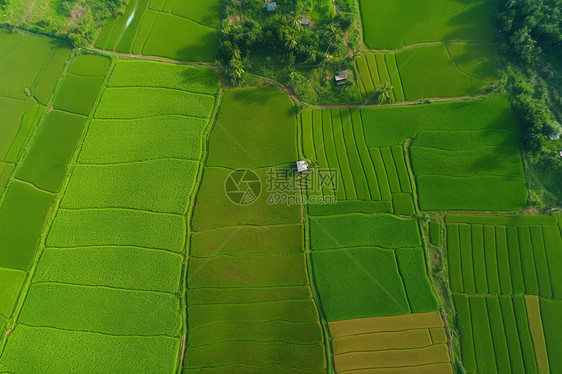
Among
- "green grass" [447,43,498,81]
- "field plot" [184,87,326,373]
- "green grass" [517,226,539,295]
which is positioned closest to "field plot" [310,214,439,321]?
"field plot" [184,87,326,373]

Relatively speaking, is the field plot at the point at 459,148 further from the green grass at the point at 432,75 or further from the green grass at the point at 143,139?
the green grass at the point at 143,139

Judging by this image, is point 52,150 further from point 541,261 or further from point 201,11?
point 541,261

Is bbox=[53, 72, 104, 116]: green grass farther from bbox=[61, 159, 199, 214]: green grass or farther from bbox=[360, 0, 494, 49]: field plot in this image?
bbox=[360, 0, 494, 49]: field plot

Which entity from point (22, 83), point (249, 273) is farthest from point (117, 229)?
point (22, 83)

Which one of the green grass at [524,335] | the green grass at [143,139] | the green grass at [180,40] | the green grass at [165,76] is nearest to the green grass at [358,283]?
→ the green grass at [524,335]

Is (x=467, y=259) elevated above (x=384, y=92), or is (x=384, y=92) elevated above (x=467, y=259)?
(x=384, y=92)

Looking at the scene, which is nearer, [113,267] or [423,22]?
[113,267]
